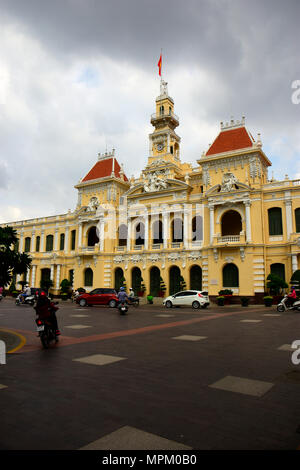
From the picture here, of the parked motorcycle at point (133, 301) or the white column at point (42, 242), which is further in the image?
the white column at point (42, 242)

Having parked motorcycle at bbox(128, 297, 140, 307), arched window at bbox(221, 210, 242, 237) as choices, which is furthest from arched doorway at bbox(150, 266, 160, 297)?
arched window at bbox(221, 210, 242, 237)

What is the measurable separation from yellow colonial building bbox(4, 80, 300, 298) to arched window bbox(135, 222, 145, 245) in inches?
5.1

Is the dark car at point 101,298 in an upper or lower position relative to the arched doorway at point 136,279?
lower

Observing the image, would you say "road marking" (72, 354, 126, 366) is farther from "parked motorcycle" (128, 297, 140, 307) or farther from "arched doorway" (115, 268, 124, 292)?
"arched doorway" (115, 268, 124, 292)

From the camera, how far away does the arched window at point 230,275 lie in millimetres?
31906

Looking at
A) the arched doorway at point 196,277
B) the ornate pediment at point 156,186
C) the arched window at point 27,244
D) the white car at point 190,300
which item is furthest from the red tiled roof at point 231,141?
the arched window at point 27,244

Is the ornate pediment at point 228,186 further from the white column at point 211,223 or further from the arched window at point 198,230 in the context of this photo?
the arched window at point 198,230

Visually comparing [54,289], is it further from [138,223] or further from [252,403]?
[252,403]

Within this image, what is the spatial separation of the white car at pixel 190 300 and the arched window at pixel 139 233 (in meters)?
13.6

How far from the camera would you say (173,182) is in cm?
3712

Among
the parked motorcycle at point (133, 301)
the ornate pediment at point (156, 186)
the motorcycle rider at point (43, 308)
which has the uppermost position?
the ornate pediment at point (156, 186)

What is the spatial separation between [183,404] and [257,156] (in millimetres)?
31134

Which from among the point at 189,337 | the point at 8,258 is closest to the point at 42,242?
the point at 189,337
